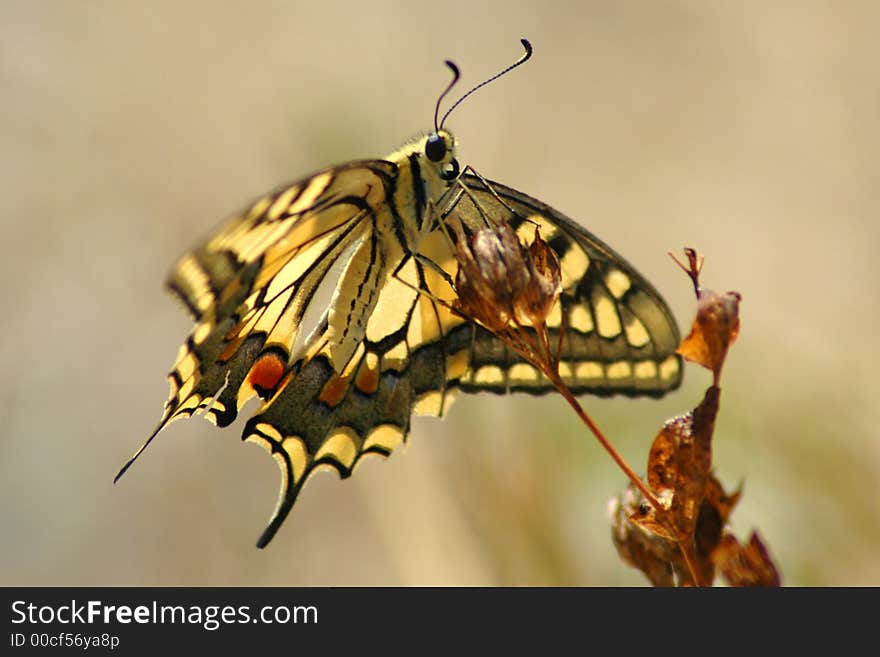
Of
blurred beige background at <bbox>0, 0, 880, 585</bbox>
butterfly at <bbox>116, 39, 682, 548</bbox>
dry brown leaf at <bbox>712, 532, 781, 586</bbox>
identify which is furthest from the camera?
blurred beige background at <bbox>0, 0, 880, 585</bbox>

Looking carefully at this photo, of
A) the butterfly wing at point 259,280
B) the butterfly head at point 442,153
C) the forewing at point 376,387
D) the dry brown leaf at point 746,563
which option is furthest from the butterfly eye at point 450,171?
the dry brown leaf at point 746,563

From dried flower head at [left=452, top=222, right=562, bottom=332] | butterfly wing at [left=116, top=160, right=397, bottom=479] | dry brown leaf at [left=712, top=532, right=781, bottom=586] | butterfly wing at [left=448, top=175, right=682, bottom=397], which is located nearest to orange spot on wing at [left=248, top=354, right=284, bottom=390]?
butterfly wing at [left=116, top=160, right=397, bottom=479]

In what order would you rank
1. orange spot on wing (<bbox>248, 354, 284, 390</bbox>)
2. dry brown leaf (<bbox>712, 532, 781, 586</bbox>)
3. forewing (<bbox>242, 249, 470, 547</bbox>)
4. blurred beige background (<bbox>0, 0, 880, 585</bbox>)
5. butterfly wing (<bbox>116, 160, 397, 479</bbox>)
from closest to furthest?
dry brown leaf (<bbox>712, 532, 781, 586</bbox>) < butterfly wing (<bbox>116, 160, 397, 479</bbox>) < orange spot on wing (<bbox>248, 354, 284, 390</bbox>) < forewing (<bbox>242, 249, 470, 547</bbox>) < blurred beige background (<bbox>0, 0, 880, 585</bbox>)

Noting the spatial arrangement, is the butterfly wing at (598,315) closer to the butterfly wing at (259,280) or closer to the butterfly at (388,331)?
the butterfly at (388,331)

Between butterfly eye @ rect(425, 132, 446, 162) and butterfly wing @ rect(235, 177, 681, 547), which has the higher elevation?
butterfly eye @ rect(425, 132, 446, 162)

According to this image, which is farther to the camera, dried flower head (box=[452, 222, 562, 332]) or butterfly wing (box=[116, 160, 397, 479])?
butterfly wing (box=[116, 160, 397, 479])

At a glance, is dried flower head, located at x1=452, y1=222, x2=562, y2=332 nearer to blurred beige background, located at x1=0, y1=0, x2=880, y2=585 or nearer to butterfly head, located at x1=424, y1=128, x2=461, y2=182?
butterfly head, located at x1=424, y1=128, x2=461, y2=182

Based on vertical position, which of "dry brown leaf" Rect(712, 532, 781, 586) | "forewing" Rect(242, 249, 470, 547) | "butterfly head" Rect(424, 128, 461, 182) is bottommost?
"dry brown leaf" Rect(712, 532, 781, 586)

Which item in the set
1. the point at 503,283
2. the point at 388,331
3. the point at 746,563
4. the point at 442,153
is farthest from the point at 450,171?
the point at 746,563
